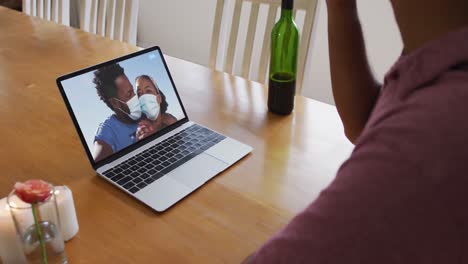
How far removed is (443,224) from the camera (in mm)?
335

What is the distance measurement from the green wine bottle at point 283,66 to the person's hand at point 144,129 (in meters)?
0.32

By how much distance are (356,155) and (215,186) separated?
48cm

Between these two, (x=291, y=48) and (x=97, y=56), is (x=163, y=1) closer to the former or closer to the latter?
(x=97, y=56)

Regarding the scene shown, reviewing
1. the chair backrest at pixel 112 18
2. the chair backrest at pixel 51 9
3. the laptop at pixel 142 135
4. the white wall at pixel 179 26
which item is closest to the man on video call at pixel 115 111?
the laptop at pixel 142 135

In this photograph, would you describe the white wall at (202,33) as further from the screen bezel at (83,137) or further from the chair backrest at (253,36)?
the screen bezel at (83,137)

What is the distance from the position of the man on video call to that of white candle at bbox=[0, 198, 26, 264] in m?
0.22

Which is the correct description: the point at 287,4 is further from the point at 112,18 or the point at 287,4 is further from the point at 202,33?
the point at 202,33

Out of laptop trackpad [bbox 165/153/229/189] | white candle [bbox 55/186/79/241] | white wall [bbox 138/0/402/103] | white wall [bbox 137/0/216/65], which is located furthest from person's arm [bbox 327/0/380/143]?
white wall [bbox 137/0/216/65]

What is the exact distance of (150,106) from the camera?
0.93 meters

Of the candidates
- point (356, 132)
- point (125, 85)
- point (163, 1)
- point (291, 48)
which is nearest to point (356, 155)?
point (356, 132)

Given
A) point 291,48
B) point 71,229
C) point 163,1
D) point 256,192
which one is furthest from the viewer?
point 163,1

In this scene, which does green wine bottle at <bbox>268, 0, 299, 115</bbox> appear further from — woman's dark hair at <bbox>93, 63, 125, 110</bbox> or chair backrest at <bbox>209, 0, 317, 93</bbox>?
woman's dark hair at <bbox>93, 63, 125, 110</bbox>

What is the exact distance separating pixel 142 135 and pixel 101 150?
0.32 ft

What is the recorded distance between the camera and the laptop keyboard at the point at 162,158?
83 cm
